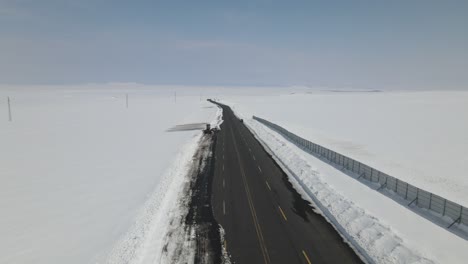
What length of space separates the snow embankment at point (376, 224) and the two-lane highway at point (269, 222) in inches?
37.9

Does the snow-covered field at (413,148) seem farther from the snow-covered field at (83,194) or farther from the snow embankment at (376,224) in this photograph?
the snow-covered field at (83,194)

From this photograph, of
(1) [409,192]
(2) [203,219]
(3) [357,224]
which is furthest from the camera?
(1) [409,192]

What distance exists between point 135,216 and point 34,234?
5.87m

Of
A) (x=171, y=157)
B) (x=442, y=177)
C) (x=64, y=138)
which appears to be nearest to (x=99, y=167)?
(x=171, y=157)

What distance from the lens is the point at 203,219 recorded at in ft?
68.7

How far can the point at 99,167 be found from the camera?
36.7 meters

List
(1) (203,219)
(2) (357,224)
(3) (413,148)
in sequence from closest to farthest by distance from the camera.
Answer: (2) (357,224) < (1) (203,219) < (3) (413,148)

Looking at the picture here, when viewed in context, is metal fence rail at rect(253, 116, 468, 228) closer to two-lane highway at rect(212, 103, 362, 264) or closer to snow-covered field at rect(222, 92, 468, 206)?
snow-covered field at rect(222, 92, 468, 206)

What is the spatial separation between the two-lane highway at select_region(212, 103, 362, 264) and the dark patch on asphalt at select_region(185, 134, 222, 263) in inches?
21.1

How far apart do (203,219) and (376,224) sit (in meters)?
10.4

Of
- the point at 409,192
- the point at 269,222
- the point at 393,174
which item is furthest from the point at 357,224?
the point at 393,174

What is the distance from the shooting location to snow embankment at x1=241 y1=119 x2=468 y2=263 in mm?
16734

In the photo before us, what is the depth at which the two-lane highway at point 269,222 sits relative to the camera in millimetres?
16844

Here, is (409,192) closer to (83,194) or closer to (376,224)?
(376,224)
